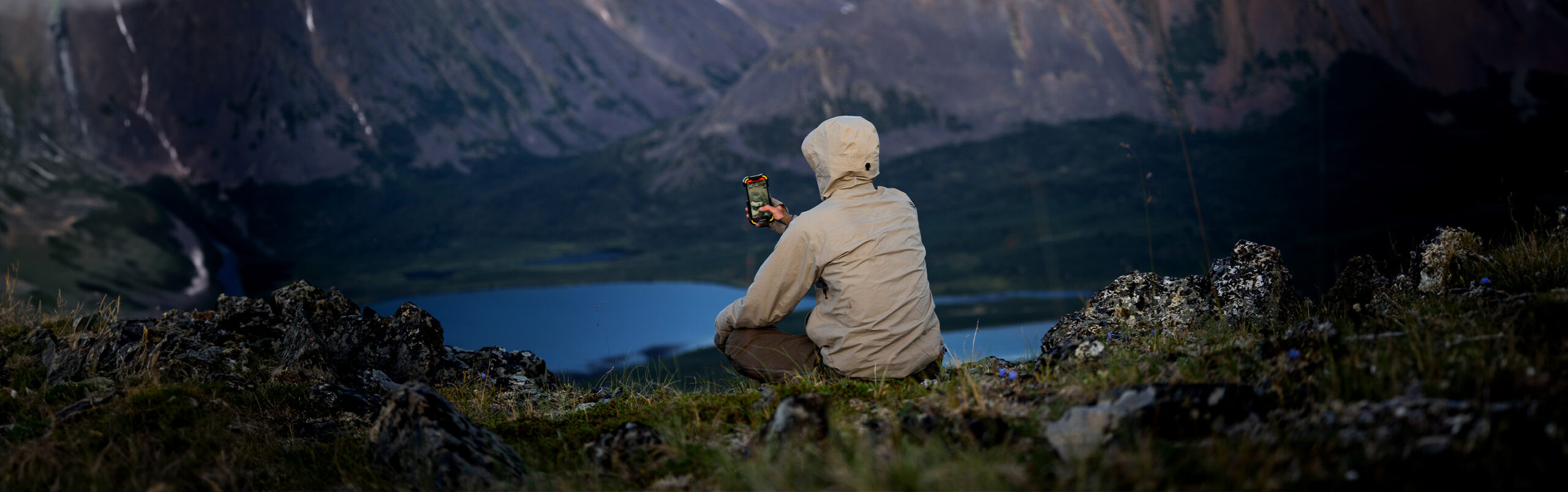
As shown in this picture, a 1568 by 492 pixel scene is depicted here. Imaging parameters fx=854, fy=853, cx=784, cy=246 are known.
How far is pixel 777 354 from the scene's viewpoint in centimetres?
510

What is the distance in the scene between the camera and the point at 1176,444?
290 cm

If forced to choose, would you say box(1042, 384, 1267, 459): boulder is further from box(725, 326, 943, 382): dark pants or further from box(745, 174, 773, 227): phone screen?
box(745, 174, 773, 227): phone screen

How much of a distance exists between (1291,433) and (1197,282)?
3655mm

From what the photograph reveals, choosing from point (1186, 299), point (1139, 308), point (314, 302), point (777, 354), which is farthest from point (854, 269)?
point (314, 302)

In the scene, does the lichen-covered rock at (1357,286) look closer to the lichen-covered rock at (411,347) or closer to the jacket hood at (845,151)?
the jacket hood at (845,151)

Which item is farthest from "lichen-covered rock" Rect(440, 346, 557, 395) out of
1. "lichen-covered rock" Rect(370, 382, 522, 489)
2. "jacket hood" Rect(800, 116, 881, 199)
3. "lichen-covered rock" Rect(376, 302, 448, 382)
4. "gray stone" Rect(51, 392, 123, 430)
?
"jacket hood" Rect(800, 116, 881, 199)

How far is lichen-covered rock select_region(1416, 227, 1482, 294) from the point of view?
16.9 feet

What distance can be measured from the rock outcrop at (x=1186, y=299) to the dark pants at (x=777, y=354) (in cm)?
165

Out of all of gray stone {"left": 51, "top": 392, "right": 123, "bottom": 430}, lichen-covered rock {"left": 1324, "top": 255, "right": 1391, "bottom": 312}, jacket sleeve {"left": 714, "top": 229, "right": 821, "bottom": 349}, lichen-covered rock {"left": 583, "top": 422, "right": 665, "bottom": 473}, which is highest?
jacket sleeve {"left": 714, "top": 229, "right": 821, "bottom": 349}

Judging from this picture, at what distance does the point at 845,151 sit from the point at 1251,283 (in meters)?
3.48

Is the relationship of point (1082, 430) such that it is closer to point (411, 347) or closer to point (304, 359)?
point (304, 359)

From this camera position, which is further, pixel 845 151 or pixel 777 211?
pixel 777 211

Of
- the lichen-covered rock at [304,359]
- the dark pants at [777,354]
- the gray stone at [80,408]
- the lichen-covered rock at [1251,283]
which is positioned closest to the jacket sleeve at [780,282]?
the dark pants at [777,354]

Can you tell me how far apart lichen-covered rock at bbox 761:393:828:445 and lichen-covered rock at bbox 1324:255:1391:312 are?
3643 mm
